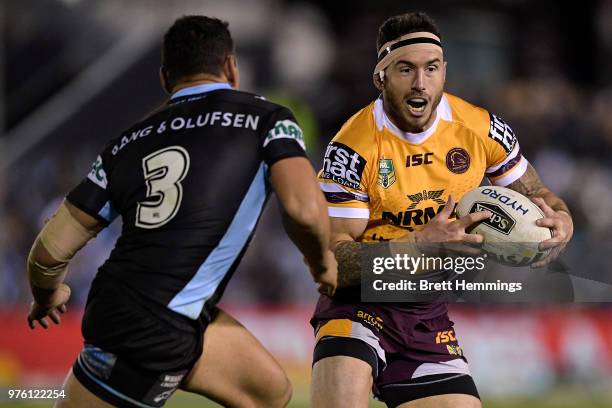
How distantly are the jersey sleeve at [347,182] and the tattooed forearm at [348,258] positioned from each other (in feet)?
0.54

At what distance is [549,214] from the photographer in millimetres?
5500

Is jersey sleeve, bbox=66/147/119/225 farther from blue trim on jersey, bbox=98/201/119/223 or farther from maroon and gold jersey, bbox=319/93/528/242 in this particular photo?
maroon and gold jersey, bbox=319/93/528/242

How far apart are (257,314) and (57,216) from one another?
7.32 metres

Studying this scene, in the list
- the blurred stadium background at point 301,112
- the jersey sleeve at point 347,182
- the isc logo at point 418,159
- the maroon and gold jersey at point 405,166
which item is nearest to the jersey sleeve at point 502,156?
the maroon and gold jersey at point 405,166

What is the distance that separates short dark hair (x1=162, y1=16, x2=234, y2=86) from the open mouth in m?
1.26

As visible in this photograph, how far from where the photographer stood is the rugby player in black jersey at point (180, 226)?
4605 millimetres

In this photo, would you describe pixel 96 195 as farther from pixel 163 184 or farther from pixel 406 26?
pixel 406 26

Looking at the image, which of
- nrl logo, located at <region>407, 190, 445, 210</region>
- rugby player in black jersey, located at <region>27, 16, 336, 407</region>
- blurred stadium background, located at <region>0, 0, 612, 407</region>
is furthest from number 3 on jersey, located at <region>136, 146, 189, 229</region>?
blurred stadium background, located at <region>0, 0, 612, 407</region>

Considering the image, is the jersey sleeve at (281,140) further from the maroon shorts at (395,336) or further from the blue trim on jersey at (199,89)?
the maroon shorts at (395,336)

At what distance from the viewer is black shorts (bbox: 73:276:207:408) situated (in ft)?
15.1

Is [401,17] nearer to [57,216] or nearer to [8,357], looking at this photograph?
[57,216]

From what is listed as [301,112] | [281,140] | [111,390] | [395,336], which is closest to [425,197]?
[395,336]

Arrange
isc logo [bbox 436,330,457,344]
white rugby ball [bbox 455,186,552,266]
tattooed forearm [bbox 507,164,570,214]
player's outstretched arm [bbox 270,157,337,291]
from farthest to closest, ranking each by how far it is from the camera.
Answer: tattooed forearm [bbox 507,164,570,214] → isc logo [bbox 436,330,457,344] → white rugby ball [bbox 455,186,552,266] → player's outstretched arm [bbox 270,157,337,291]

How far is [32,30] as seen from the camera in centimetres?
1474
